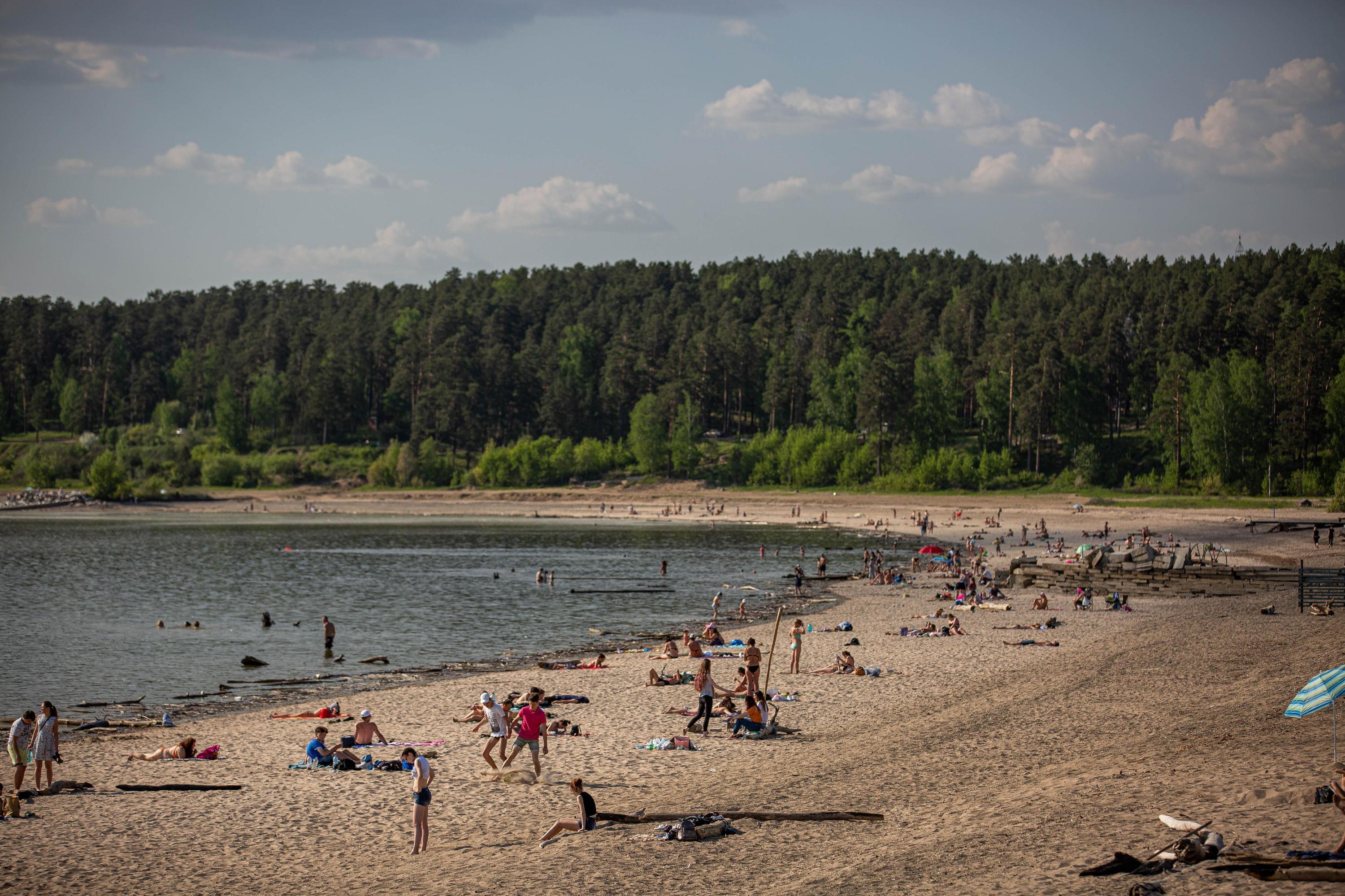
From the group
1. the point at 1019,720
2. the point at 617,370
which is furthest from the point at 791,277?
the point at 1019,720

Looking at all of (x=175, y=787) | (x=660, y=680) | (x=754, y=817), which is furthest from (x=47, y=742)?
(x=660, y=680)

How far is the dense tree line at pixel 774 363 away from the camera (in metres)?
84.2

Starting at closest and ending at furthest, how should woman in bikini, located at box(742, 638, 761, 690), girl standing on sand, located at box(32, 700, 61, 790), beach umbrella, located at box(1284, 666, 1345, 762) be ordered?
beach umbrella, located at box(1284, 666, 1345, 762) → girl standing on sand, located at box(32, 700, 61, 790) → woman in bikini, located at box(742, 638, 761, 690)

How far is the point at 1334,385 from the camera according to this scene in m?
73.1

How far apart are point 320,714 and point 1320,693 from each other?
1777cm

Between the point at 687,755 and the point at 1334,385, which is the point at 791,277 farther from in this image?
the point at 687,755

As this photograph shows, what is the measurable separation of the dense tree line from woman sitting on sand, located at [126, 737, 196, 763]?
76571 millimetres

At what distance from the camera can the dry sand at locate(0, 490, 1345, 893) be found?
1102cm

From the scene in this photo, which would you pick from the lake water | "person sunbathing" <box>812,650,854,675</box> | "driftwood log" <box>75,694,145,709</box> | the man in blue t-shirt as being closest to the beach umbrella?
"person sunbathing" <box>812,650,854,675</box>

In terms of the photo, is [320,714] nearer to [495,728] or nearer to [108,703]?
[495,728]

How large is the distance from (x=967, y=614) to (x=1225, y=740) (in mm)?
18993

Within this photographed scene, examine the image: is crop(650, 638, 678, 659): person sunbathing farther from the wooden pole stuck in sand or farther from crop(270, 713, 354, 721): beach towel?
crop(270, 713, 354, 721): beach towel

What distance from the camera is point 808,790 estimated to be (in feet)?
46.9

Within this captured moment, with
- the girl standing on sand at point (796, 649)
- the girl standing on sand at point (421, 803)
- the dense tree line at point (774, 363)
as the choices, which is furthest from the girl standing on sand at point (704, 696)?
the dense tree line at point (774, 363)
